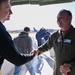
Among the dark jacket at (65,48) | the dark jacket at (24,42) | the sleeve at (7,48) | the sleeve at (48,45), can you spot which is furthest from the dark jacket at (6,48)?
the dark jacket at (24,42)

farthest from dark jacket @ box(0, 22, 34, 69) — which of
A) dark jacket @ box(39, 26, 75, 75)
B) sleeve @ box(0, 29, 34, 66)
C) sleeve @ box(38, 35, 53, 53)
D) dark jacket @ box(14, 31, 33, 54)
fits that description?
dark jacket @ box(14, 31, 33, 54)

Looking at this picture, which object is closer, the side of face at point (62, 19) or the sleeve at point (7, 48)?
the sleeve at point (7, 48)

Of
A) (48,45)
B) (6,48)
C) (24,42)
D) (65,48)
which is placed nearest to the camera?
(6,48)

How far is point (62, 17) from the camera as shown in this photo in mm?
3062

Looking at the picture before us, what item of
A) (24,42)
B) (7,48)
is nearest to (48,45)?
(7,48)

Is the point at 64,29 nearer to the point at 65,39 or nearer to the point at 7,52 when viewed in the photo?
the point at 65,39

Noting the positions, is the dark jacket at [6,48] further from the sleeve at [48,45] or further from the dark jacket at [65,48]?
the sleeve at [48,45]

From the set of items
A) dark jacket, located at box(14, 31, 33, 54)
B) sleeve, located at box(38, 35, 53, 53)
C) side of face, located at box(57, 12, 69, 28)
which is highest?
side of face, located at box(57, 12, 69, 28)

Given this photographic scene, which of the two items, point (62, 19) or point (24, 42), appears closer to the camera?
point (62, 19)

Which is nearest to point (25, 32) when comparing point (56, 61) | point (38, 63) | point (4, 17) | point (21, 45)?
point (21, 45)

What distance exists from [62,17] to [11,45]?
1112 mm

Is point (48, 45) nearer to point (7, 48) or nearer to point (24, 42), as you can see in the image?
point (7, 48)

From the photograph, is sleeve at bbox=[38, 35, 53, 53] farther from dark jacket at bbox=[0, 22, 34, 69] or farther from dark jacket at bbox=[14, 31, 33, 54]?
dark jacket at bbox=[14, 31, 33, 54]

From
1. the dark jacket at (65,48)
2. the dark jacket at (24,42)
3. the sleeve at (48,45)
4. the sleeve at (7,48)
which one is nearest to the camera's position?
the sleeve at (7,48)
